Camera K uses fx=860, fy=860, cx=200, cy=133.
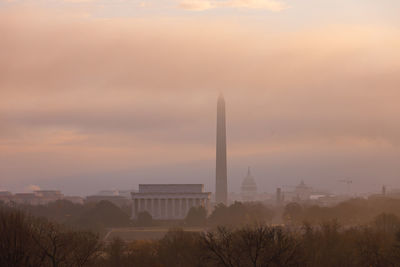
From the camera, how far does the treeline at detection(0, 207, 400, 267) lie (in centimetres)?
Result: 5028

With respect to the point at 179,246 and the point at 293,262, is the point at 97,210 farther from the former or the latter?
the point at 293,262

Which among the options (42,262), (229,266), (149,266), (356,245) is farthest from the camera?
(356,245)

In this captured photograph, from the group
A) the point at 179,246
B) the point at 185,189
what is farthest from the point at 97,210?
the point at 179,246

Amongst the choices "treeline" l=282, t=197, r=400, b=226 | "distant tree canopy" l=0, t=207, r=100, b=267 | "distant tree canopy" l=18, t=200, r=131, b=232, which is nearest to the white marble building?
"distant tree canopy" l=18, t=200, r=131, b=232

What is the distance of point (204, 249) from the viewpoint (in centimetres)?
5153

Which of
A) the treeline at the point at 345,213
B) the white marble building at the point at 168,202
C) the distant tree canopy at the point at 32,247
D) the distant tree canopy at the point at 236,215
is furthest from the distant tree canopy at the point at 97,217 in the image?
the distant tree canopy at the point at 32,247

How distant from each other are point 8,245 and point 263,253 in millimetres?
14960

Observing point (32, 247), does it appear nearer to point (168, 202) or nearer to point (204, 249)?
point (204, 249)

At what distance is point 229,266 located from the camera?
49.1m

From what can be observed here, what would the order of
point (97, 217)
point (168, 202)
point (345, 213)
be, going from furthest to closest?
point (168, 202), point (97, 217), point (345, 213)

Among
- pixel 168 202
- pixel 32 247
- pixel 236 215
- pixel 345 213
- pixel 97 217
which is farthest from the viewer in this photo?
pixel 168 202

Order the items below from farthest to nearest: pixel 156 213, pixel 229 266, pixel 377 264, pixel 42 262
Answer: pixel 156 213 < pixel 377 264 < pixel 42 262 < pixel 229 266

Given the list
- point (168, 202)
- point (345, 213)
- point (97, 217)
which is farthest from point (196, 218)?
point (168, 202)

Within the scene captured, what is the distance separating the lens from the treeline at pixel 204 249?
50281 mm
